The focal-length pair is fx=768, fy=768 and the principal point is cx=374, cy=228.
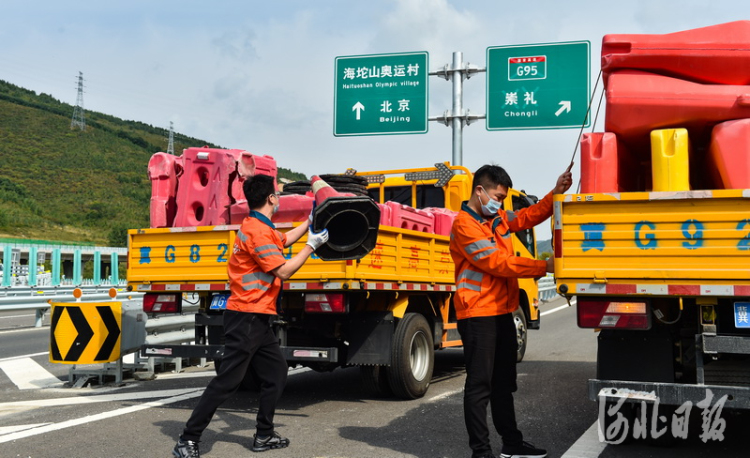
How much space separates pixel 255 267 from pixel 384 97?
11.9 metres

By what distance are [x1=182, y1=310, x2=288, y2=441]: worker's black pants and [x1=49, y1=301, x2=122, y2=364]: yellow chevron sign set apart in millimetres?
3376

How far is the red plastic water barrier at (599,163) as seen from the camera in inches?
215

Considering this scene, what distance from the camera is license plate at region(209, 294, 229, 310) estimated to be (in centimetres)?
757

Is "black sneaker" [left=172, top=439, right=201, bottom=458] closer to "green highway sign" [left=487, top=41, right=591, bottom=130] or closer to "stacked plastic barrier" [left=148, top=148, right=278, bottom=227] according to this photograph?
"stacked plastic barrier" [left=148, top=148, right=278, bottom=227]

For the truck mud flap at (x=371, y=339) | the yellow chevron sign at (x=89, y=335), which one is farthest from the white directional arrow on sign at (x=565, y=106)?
the yellow chevron sign at (x=89, y=335)

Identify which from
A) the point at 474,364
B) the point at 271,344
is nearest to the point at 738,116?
the point at 474,364

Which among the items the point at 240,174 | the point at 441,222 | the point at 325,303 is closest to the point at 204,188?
the point at 240,174

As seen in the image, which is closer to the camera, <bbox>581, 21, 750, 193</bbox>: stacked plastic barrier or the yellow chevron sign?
<bbox>581, 21, 750, 193</bbox>: stacked plastic barrier

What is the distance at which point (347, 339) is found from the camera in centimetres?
750

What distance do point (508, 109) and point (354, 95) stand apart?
343cm

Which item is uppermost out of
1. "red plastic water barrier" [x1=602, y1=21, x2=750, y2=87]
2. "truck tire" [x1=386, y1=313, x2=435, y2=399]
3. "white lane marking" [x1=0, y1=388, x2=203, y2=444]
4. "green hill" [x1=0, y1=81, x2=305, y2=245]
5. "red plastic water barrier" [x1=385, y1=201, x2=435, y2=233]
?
"green hill" [x1=0, y1=81, x2=305, y2=245]

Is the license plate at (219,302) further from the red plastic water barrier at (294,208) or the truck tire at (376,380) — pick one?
the truck tire at (376,380)

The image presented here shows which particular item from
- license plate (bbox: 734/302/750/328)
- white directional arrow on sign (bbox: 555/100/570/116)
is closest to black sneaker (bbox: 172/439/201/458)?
license plate (bbox: 734/302/750/328)

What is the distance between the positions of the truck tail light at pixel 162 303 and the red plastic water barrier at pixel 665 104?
4674mm
